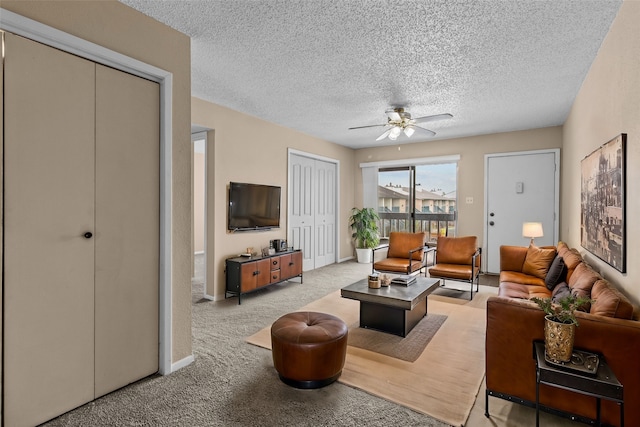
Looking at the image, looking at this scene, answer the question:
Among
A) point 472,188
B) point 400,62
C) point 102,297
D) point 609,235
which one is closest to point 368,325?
point 609,235

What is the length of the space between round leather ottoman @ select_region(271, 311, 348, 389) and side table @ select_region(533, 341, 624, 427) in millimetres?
1237

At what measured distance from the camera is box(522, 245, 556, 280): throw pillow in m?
3.98

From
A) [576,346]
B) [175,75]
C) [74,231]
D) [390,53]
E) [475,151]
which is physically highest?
[390,53]

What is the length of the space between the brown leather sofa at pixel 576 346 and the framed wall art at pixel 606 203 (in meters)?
0.33

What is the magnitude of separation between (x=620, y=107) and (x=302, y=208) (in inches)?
185

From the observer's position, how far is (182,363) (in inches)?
105

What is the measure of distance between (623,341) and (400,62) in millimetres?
2685

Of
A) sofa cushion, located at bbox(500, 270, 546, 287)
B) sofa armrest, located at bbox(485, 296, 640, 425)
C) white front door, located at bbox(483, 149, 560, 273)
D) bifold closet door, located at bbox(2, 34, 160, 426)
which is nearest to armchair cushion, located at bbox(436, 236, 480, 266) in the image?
sofa cushion, located at bbox(500, 270, 546, 287)

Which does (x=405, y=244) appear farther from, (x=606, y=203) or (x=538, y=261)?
(x=606, y=203)

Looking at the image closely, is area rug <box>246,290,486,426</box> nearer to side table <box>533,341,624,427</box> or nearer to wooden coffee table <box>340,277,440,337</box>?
wooden coffee table <box>340,277,440,337</box>

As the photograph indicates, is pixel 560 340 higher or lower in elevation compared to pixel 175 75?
lower

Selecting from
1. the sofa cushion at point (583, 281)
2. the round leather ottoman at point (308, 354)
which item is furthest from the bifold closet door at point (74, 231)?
the sofa cushion at point (583, 281)

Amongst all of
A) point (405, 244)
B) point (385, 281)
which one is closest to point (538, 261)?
point (405, 244)

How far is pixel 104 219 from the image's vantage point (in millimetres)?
2236
